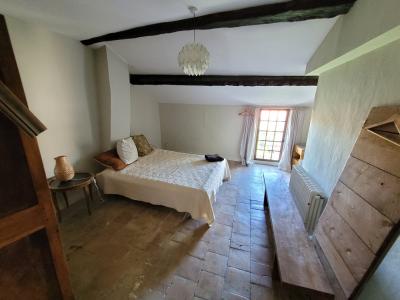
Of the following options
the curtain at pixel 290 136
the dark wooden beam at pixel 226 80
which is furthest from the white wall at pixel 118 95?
the curtain at pixel 290 136

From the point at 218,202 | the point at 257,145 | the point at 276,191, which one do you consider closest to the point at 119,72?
the point at 218,202

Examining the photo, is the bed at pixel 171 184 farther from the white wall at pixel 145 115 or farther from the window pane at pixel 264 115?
the window pane at pixel 264 115

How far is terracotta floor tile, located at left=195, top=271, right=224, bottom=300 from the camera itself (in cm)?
149

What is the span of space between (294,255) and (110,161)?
2.70m

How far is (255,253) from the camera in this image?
1.93 meters

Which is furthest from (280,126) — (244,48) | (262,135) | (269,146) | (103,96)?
(103,96)

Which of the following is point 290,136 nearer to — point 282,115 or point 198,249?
point 282,115

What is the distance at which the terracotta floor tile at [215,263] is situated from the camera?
1.71m

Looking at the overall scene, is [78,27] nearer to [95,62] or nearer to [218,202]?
[95,62]

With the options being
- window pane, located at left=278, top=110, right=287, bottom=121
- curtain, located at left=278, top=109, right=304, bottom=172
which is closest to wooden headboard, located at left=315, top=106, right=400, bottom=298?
curtain, located at left=278, top=109, right=304, bottom=172

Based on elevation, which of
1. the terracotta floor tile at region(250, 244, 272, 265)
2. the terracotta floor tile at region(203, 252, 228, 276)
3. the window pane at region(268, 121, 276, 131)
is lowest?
the terracotta floor tile at region(250, 244, 272, 265)

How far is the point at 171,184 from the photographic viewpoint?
240 centimetres

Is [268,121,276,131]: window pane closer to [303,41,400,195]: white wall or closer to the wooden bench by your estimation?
[303,41,400,195]: white wall

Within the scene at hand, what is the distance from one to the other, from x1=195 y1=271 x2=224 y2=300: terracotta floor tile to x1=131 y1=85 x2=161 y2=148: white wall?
133 inches
